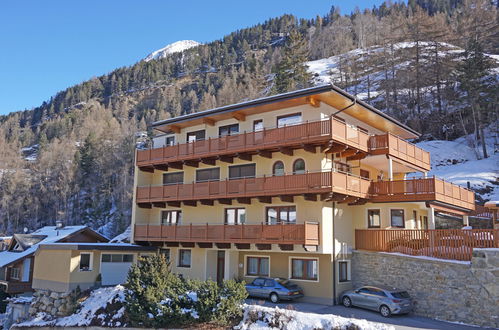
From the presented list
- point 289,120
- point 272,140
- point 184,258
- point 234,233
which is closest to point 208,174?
point 234,233

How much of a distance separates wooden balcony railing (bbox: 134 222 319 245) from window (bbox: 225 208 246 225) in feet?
6.08

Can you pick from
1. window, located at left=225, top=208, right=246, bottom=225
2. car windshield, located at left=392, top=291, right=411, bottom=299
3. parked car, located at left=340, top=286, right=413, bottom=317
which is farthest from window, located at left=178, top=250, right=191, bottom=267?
car windshield, located at left=392, top=291, right=411, bottom=299

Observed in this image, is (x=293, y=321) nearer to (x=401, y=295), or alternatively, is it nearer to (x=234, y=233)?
(x=401, y=295)

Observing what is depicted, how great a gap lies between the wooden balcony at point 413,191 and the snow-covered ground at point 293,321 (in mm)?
9994

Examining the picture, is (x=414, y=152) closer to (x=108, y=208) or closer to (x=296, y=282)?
(x=296, y=282)

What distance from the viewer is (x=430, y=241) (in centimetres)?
2297

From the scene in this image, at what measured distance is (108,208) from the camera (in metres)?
87.3

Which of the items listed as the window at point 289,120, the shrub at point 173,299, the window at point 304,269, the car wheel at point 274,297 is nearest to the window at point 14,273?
the shrub at point 173,299

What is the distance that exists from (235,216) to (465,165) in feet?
102

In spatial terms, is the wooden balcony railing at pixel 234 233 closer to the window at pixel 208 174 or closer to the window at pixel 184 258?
the window at pixel 184 258

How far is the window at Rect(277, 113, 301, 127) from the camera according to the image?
27.9 m

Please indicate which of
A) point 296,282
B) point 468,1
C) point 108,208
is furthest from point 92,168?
point 468,1

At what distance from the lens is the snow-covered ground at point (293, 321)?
17.5 metres

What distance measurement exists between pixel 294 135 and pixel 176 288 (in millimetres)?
10875
